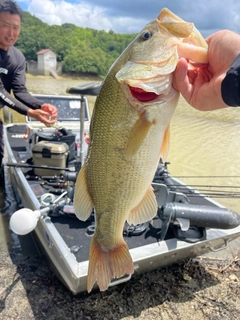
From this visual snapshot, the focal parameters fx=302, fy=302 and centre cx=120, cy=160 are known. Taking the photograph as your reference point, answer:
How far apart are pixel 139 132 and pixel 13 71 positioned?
414cm

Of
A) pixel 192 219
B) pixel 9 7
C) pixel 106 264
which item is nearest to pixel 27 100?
pixel 9 7

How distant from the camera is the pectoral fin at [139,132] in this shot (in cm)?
144

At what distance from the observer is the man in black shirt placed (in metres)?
4.20

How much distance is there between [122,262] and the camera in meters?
1.86

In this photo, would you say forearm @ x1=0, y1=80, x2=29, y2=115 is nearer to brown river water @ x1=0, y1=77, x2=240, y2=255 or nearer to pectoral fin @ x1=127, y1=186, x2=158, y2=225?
brown river water @ x1=0, y1=77, x2=240, y2=255

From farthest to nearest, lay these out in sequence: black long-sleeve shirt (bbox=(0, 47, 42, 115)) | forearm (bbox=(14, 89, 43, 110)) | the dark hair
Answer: forearm (bbox=(14, 89, 43, 110)), black long-sleeve shirt (bbox=(0, 47, 42, 115)), the dark hair

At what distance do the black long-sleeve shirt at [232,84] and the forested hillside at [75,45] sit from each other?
4831 cm

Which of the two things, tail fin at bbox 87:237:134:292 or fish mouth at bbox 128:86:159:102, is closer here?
fish mouth at bbox 128:86:159:102

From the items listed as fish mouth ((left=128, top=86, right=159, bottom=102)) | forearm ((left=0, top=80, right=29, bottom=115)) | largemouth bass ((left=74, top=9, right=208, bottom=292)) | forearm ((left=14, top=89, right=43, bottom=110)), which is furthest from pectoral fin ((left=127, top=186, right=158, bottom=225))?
forearm ((left=14, top=89, right=43, bottom=110))

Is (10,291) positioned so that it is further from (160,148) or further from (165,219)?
(160,148)

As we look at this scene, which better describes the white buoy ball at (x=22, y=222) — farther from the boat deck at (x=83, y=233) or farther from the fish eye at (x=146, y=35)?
the fish eye at (x=146, y=35)

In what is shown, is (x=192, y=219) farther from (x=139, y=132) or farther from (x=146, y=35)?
(x=146, y=35)

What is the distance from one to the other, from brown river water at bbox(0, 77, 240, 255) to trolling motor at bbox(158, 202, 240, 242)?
816 mm

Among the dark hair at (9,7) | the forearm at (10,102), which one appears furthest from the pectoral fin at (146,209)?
the dark hair at (9,7)
